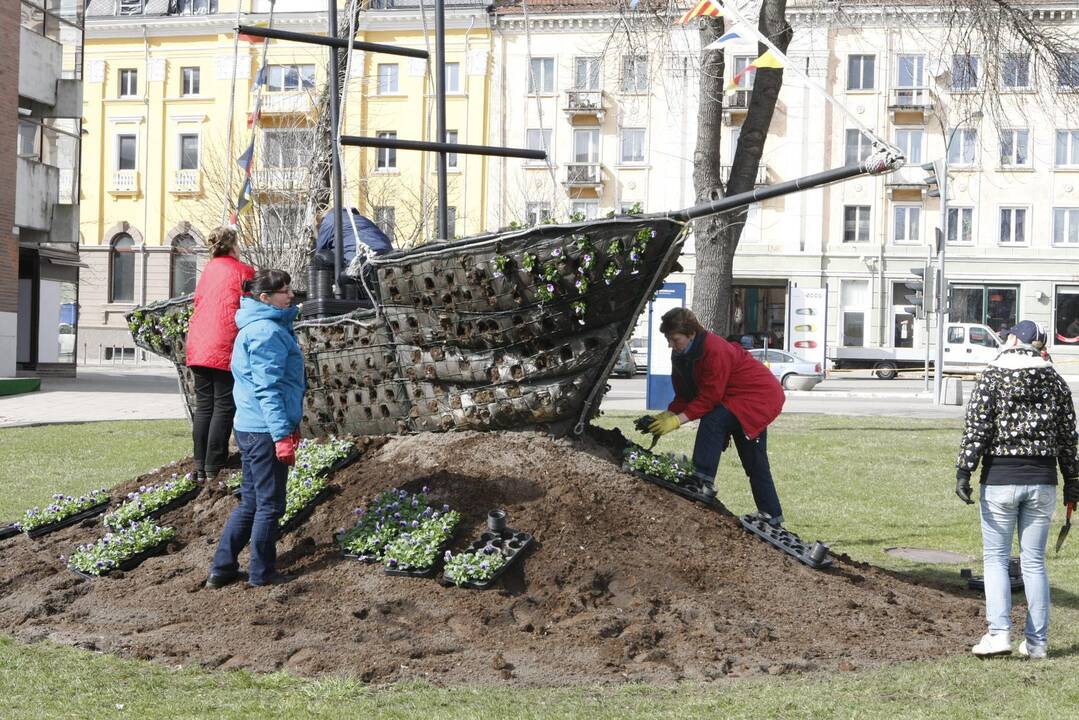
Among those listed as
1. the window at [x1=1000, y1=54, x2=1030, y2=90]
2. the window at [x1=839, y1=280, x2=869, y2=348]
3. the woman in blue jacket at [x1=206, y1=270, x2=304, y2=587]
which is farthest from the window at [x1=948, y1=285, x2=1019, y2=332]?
the woman in blue jacket at [x1=206, y1=270, x2=304, y2=587]

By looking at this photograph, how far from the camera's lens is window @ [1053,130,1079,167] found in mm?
45906

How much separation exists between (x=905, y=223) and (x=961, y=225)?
6.59 ft

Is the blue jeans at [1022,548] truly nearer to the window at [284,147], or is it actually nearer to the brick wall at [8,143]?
the window at [284,147]

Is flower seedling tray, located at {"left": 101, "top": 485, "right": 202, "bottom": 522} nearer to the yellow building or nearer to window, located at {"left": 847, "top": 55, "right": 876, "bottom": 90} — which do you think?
the yellow building

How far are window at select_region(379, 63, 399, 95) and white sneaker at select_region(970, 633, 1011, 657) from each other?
43.0 m

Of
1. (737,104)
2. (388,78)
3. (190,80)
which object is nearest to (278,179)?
(388,78)

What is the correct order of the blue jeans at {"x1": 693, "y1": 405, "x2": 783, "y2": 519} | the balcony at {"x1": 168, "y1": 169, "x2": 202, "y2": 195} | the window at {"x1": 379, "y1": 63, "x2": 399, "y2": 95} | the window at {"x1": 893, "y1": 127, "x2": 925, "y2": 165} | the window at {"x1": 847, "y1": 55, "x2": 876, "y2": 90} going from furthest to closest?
the balcony at {"x1": 168, "y1": 169, "x2": 202, "y2": 195} < the window at {"x1": 893, "y1": 127, "x2": 925, "y2": 165} < the window at {"x1": 379, "y1": 63, "x2": 399, "y2": 95} < the window at {"x1": 847, "y1": 55, "x2": 876, "y2": 90} < the blue jeans at {"x1": 693, "y1": 405, "x2": 783, "y2": 519}

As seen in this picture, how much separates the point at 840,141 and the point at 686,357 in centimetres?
4044

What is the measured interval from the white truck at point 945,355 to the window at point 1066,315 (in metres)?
4.26

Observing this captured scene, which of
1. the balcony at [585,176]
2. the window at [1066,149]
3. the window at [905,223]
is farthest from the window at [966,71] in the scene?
the window at [1066,149]

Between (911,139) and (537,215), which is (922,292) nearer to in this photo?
A: (537,215)

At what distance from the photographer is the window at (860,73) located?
1837 inches

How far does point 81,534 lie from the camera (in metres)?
8.23

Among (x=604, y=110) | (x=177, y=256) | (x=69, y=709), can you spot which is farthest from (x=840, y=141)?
(x=69, y=709)
